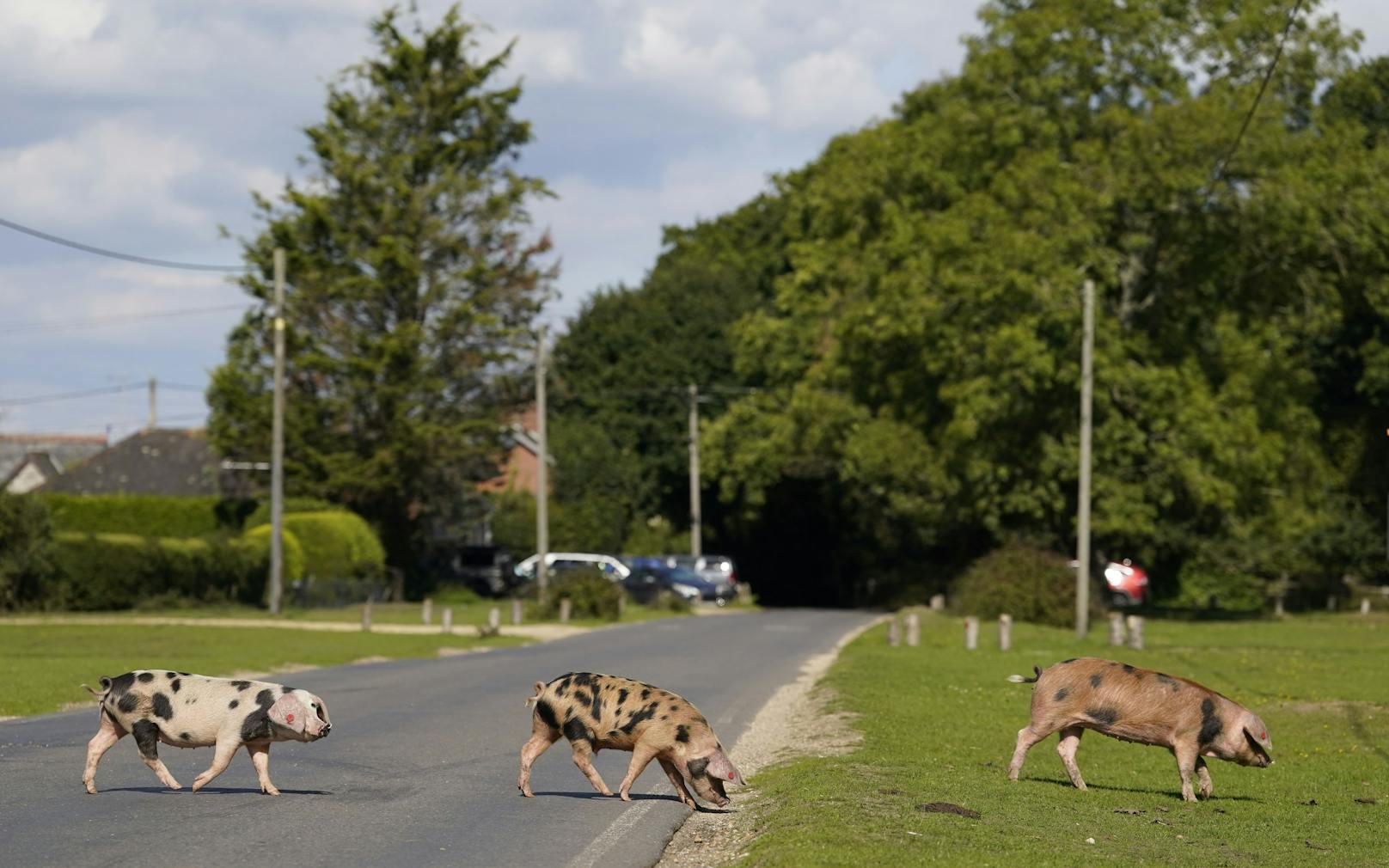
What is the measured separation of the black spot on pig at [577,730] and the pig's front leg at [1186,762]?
15.6ft

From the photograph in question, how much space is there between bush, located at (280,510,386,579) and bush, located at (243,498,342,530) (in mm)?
532

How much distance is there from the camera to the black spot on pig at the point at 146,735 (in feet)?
40.0

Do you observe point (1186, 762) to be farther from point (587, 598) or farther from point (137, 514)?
point (137, 514)

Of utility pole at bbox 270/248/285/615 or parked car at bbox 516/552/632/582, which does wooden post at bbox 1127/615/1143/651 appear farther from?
parked car at bbox 516/552/632/582

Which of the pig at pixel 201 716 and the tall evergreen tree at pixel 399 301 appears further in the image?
the tall evergreen tree at pixel 399 301

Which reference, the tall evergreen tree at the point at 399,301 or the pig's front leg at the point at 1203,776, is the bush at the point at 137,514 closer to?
the tall evergreen tree at the point at 399,301

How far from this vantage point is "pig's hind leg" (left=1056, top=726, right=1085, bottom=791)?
14.4m

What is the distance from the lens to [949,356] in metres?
49.6

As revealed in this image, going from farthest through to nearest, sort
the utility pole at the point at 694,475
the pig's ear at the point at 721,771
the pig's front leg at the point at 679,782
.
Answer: the utility pole at the point at 694,475, the pig's front leg at the point at 679,782, the pig's ear at the point at 721,771

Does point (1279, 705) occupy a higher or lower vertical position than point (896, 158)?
lower

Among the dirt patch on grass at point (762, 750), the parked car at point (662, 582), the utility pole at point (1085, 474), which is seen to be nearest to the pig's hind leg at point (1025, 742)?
the dirt patch on grass at point (762, 750)

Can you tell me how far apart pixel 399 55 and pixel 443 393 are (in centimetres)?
1242

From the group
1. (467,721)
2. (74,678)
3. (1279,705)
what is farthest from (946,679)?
(74,678)

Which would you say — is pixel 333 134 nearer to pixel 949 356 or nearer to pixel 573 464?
pixel 573 464
